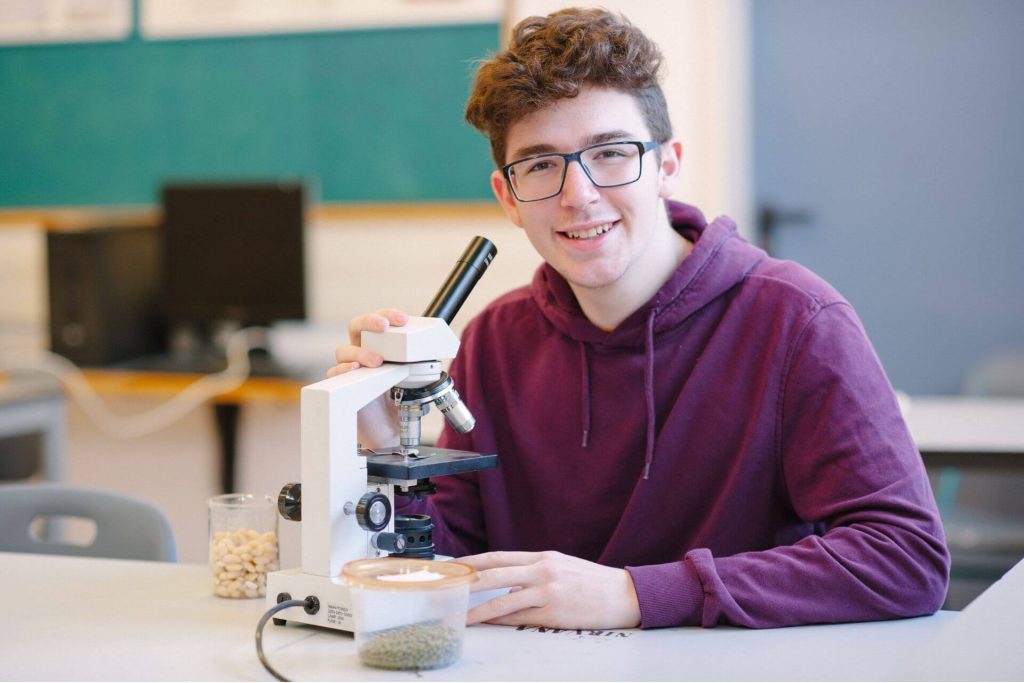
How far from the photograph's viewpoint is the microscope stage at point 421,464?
51.7 inches

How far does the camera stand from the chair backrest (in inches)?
74.7

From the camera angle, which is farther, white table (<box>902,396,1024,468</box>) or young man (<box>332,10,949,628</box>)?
white table (<box>902,396,1024,468</box>)

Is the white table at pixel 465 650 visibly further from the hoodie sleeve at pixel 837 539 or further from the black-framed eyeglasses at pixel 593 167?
the black-framed eyeglasses at pixel 593 167

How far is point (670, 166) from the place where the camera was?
5.74 feet

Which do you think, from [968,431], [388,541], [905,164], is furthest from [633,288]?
[905,164]

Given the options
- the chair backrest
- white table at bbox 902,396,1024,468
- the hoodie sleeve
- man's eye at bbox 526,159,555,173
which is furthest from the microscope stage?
white table at bbox 902,396,1024,468

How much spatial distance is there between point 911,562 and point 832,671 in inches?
9.2

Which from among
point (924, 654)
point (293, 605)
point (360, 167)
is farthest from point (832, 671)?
point (360, 167)

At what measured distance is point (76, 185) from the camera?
4.34m

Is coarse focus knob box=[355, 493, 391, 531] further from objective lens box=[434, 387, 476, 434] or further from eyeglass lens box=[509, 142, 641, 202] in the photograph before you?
eyeglass lens box=[509, 142, 641, 202]

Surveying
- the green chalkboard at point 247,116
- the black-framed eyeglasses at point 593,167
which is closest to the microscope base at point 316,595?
the black-framed eyeglasses at point 593,167

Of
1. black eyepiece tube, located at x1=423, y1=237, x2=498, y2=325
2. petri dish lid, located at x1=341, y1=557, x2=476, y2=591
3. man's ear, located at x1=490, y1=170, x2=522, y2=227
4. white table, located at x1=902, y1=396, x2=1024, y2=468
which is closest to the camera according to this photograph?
petri dish lid, located at x1=341, y1=557, x2=476, y2=591

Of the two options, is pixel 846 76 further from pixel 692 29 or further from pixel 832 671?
pixel 832 671

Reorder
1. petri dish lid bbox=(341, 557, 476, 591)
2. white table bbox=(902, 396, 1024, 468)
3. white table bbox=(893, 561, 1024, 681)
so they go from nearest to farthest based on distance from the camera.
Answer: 1. white table bbox=(893, 561, 1024, 681)
2. petri dish lid bbox=(341, 557, 476, 591)
3. white table bbox=(902, 396, 1024, 468)
